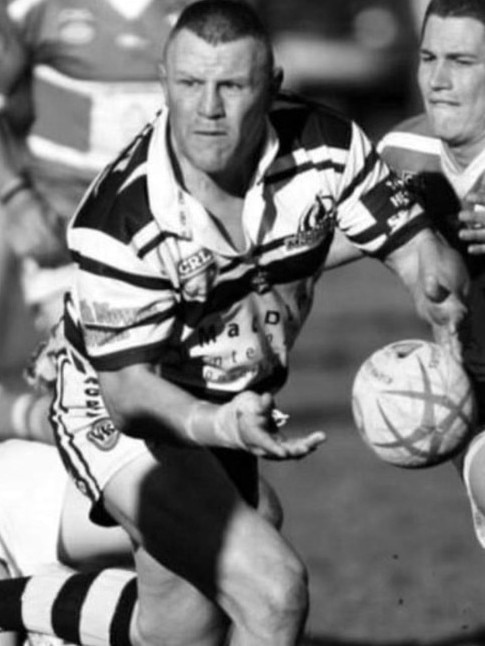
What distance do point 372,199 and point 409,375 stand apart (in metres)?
0.52

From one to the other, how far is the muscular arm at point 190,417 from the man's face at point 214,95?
55 cm

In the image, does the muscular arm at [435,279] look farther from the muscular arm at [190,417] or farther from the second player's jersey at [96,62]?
the second player's jersey at [96,62]

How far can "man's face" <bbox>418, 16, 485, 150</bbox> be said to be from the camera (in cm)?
682

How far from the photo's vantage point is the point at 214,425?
235 inches

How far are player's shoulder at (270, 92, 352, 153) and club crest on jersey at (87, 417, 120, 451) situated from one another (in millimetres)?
859

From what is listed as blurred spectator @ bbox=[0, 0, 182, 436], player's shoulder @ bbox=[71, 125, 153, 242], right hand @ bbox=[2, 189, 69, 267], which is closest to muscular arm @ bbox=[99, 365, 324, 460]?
player's shoulder @ bbox=[71, 125, 153, 242]

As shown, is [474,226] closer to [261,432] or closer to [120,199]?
[120,199]

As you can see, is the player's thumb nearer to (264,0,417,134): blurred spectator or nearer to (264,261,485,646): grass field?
(264,261,485,646): grass field

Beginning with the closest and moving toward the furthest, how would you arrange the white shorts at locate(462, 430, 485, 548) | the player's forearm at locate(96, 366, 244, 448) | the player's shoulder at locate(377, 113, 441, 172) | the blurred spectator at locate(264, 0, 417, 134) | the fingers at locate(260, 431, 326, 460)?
the fingers at locate(260, 431, 326, 460)
the player's forearm at locate(96, 366, 244, 448)
the white shorts at locate(462, 430, 485, 548)
the player's shoulder at locate(377, 113, 441, 172)
the blurred spectator at locate(264, 0, 417, 134)

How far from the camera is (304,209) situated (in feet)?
21.6

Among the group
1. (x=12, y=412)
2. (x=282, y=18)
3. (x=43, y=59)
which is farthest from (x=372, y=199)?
(x=282, y=18)

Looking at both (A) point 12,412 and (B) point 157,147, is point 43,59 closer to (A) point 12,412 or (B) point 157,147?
(A) point 12,412

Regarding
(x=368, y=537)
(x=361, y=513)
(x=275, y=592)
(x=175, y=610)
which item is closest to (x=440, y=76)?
(x=275, y=592)

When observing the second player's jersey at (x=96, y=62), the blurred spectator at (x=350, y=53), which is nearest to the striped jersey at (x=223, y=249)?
the second player's jersey at (x=96, y=62)
